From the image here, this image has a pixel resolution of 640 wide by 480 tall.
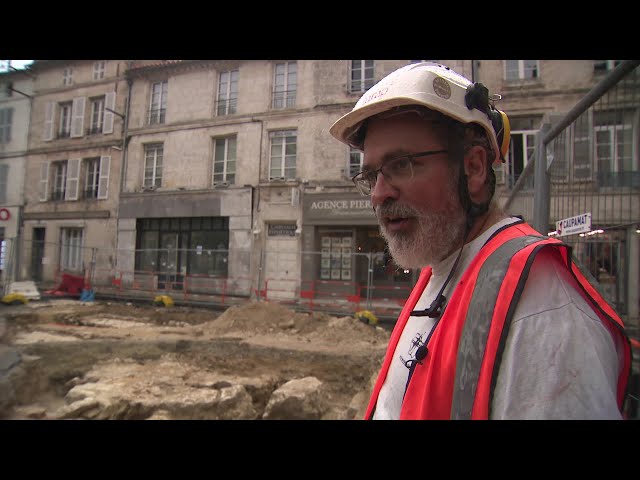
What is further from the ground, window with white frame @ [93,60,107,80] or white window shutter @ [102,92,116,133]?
window with white frame @ [93,60,107,80]

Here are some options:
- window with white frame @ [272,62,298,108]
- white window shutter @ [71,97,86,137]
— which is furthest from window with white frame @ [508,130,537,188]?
white window shutter @ [71,97,86,137]

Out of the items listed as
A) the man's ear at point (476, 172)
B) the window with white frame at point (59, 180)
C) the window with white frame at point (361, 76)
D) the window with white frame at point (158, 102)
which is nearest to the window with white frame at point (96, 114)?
the window with white frame at point (59, 180)

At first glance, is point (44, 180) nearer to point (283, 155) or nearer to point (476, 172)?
point (283, 155)

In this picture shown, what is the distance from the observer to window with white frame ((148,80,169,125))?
62.1 feet

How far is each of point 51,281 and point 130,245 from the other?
388 centimetres

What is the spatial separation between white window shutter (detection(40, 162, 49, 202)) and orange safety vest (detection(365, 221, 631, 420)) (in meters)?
24.7

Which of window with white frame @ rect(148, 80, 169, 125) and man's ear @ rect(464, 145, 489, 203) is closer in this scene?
man's ear @ rect(464, 145, 489, 203)

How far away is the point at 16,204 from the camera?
19812mm

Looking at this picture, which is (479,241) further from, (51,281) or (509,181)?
(51,281)

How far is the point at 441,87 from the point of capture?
4.16 feet

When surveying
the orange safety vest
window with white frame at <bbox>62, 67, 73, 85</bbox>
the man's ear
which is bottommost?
the orange safety vest

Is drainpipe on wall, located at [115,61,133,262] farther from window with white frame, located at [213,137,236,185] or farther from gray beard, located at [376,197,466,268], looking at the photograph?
gray beard, located at [376,197,466,268]

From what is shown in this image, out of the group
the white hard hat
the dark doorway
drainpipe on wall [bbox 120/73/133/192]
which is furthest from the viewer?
drainpipe on wall [bbox 120/73/133/192]
